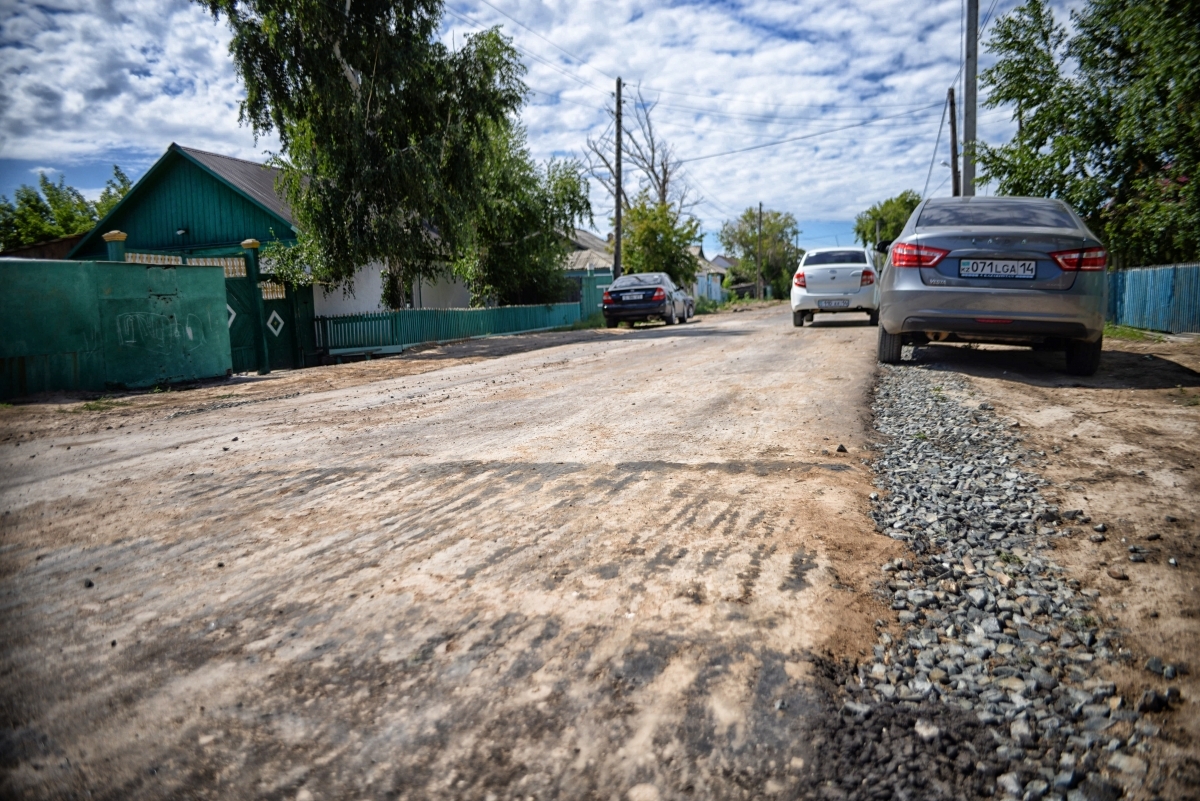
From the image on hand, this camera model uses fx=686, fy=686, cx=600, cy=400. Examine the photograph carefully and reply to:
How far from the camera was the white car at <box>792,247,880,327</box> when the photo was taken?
45.4ft

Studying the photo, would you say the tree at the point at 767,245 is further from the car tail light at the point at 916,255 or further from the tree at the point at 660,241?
the car tail light at the point at 916,255

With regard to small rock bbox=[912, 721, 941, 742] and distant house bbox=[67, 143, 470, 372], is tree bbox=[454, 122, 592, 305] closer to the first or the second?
distant house bbox=[67, 143, 470, 372]

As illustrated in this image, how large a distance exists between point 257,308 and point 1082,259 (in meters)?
12.6

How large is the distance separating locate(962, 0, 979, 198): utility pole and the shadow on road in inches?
401

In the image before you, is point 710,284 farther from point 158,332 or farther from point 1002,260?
point 1002,260

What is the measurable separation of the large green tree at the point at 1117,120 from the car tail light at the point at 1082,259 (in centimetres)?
731

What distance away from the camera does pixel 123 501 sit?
3533 millimetres

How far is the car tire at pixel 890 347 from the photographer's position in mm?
7437

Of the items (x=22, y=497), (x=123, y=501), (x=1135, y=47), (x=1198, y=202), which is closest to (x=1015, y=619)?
(x=123, y=501)

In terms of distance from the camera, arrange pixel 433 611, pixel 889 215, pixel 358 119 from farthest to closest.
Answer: pixel 889 215
pixel 358 119
pixel 433 611

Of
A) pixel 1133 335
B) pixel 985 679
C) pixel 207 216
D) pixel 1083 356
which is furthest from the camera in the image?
pixel 207 216

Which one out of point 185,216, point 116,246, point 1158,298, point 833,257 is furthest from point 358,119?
point 1158,298

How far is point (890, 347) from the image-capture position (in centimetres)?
753

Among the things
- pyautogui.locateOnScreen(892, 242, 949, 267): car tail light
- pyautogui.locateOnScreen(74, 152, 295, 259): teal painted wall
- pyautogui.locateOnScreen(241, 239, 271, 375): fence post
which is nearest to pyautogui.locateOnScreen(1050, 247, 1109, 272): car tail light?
pyautogui.locateOnScreen(892, 242, 949, 267): car tail light
